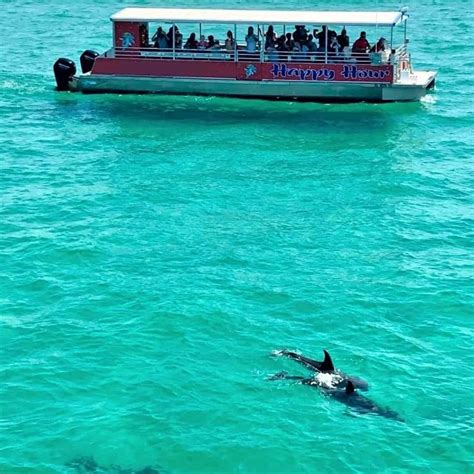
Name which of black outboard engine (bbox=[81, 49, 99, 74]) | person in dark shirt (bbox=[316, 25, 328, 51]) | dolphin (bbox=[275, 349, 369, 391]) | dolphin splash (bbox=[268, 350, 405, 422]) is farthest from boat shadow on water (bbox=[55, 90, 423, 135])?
dolphin splash (bbox=[268, 350, 405, 422])

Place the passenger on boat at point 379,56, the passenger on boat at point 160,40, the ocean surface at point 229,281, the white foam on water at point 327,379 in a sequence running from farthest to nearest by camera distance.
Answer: the passenger on boat at point 160,40 → the passenger on boat at point 379,56 → the white foam on water at point 327,379 → the ocean surface at point 229,281

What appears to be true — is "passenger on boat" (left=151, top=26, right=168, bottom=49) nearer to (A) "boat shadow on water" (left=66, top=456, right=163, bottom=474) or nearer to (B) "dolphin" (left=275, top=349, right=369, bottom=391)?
(B) "dolphin" (left=275, top=349, right=369, bottom=391)

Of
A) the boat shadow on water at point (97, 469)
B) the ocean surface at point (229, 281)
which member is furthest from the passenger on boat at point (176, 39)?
the boat shadow on water at point (97, 469)

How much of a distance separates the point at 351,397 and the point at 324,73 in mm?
24424

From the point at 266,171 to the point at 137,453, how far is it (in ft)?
56.7

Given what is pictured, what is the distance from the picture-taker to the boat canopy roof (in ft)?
139

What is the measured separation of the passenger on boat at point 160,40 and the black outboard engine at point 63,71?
369cm

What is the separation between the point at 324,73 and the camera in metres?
43.5

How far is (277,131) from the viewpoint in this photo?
1590 inches

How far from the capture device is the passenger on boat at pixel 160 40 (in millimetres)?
44281

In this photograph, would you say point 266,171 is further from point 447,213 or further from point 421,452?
point 421,452

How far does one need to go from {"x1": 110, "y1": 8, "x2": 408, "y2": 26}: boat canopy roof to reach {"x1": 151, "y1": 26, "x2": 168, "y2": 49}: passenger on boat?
0.71 metres

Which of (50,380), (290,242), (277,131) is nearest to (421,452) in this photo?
(50,380)

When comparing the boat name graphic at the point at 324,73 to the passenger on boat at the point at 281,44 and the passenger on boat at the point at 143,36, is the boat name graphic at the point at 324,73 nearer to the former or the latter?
the passenger on boat at the point at 281,44
